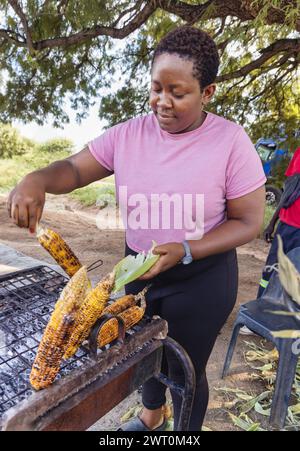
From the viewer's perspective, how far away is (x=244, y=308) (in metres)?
2.71

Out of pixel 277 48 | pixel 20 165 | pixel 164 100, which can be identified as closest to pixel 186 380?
pixel 164 100

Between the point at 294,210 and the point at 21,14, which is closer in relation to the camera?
the point at 294,210

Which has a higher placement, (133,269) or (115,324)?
(133,269)

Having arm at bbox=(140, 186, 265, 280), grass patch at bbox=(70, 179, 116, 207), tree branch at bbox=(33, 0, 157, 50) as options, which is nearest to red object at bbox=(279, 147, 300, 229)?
arm at bbox=(140, 186, 265, 280)

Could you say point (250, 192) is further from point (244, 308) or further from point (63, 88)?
point (63, 88)

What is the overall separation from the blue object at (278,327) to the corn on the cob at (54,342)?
3.79ft

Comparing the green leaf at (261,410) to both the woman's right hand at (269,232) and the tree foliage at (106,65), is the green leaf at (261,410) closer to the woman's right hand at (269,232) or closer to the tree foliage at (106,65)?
the woman's right hand at (269,232)

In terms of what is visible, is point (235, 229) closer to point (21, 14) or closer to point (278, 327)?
point (278, 327)

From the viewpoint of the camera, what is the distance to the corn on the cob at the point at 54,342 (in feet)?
3.51

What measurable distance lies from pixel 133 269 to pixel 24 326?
57 centimetres

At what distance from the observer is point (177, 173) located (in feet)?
4.78

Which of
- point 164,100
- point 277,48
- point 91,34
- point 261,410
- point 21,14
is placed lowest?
point 261,410
